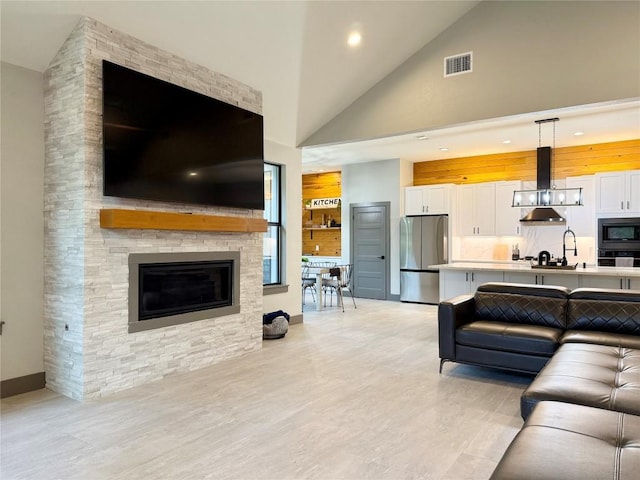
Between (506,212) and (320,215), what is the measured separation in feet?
14.7

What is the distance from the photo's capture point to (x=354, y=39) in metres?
4.79

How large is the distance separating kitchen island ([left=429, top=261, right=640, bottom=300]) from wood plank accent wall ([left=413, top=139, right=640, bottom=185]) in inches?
98.1

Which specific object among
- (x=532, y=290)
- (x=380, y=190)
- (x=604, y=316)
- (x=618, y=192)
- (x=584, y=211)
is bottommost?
(x=604, y=316)

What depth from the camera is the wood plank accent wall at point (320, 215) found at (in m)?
10.6

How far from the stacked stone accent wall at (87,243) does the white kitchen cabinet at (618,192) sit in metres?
6.73

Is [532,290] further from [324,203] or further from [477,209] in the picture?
[324,203]

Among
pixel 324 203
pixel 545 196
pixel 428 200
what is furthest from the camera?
pixel 324 203

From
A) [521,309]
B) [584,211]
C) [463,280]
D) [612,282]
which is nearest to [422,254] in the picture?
[463,280]

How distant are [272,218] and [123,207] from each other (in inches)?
110

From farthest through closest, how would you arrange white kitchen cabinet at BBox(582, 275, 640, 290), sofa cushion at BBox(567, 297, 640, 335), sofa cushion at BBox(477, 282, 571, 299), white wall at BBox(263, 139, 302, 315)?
white wall at BBox(263, 139, 302, 315) < white kitchen cabinet at BBox(582, 275, 640, 290) < sofa cushion at BBox(477, 282, 571, 299) < sofa cushion at BBox(567, 297, 640, 335)

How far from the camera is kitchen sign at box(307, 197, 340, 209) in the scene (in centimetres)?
1026

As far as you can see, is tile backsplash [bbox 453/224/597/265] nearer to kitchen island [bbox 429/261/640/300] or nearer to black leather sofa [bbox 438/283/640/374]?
kitchen island [bbox 429/261/640/300]

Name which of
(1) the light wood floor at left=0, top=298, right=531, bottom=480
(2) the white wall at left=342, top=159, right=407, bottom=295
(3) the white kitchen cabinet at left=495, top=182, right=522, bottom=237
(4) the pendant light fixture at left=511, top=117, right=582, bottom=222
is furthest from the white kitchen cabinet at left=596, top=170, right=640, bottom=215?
(1) the light wood floor at left=0, top=298, right=531, bottom=480

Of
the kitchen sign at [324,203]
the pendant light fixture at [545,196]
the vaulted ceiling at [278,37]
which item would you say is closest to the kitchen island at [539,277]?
the pendant light fixture at [545,196]
